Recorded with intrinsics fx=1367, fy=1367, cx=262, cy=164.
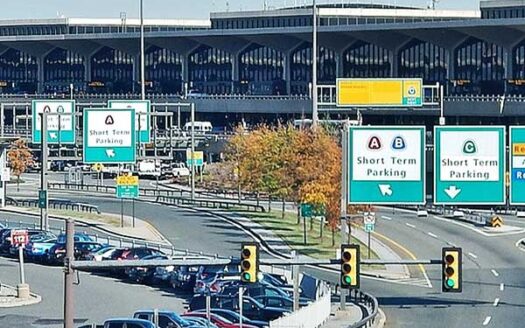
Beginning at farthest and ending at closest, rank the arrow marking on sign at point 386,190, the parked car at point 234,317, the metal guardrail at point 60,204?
1. the metal guardrail at point 60,204
2. the arrow marking on sign at point 386,190
3. the parked car at point 234,317

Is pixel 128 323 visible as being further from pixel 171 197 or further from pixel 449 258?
pixel 171 197

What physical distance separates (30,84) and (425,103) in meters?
71.0

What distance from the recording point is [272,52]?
139875mm

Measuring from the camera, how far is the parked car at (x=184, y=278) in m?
48.1

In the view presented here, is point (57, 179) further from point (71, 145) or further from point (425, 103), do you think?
point (71, 145)

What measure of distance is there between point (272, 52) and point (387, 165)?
331 feet

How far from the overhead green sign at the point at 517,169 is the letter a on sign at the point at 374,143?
3.82 m

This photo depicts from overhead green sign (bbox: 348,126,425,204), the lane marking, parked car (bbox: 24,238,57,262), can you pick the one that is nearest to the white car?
the lane marking

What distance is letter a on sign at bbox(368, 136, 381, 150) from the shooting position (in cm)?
4016

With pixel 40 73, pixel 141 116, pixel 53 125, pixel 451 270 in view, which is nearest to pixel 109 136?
pixel 141 116

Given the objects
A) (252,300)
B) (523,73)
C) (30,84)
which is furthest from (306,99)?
(252,300)

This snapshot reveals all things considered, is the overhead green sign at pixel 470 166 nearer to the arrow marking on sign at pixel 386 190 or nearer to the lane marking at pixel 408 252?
the arrow marking on sign at pixel 386 190

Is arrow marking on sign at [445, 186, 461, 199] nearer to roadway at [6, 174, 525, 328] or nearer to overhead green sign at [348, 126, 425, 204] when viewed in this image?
overhead green sign at [348, 126, 425, 204]

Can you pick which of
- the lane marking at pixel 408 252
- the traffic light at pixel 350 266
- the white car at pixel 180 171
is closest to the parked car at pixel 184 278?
the lane marking at pixel 408 252
